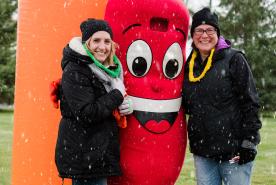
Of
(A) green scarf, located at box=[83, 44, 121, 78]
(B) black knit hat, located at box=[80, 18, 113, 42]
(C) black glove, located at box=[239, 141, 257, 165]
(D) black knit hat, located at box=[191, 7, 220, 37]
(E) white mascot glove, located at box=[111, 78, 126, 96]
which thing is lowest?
(C) black glove, located at box=[239, 141, 257, 165]

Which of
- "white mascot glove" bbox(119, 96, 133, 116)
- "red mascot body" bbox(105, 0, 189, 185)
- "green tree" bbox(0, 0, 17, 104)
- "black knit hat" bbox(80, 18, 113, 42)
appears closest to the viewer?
"black knit hat" bbox(80, 18, 113, 42)

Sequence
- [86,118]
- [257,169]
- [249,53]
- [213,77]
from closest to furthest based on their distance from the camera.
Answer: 1. [86,118]
2. [213,77]
3. [257,169]
4. [249,53]

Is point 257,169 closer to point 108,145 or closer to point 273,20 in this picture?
point 108,145

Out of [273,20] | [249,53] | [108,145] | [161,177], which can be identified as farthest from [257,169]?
[273,20]

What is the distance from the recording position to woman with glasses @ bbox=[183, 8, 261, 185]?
377cm

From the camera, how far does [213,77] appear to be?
381 centimetres

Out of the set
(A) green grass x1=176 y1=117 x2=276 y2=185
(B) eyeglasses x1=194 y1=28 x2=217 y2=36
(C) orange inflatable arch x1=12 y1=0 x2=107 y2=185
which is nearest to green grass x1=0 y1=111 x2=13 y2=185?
(A) green grass x1=176 y1=117 x2=276 y2=185

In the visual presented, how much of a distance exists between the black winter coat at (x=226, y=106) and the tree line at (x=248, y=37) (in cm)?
2260

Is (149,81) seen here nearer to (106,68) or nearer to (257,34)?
(106,68)

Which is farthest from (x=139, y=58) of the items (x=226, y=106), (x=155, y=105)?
(x=226, y=106)

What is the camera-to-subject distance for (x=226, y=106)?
3797 mm

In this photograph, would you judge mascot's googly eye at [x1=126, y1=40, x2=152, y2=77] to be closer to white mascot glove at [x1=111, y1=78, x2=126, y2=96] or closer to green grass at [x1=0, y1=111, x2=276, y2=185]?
white mascot glove at [x1=111, y1=78, x2=126, y2=96]

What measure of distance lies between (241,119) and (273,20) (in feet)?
82.6

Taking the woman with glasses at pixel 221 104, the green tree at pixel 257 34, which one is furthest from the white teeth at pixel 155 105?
the green tree at pixel 257 34
